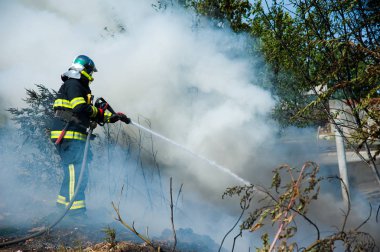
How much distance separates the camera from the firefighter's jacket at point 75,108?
4.11 metres

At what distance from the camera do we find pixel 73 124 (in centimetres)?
423

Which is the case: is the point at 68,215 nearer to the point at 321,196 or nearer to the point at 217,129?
the point at 217,129

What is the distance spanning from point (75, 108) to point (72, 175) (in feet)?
2.75

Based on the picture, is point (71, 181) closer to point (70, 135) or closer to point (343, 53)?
point (70, 135)

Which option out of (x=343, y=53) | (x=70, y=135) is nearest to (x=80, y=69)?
(x=70, y=135)

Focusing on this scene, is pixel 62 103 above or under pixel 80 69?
under

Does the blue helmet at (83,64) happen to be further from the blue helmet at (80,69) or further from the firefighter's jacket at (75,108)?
the firefighter's jacket at (75,108)

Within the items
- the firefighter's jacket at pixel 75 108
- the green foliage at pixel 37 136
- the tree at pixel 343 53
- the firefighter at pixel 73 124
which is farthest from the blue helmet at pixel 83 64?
the tree at pixel 343 53

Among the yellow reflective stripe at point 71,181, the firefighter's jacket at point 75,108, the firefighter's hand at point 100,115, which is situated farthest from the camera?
the firefighter's hand at point 100,115

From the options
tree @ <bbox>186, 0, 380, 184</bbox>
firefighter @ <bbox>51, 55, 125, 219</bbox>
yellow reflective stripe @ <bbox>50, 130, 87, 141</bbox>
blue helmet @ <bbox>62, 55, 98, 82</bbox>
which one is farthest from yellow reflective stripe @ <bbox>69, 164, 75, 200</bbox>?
tree @ <bbox>186, 0, 380, 184</bbox>

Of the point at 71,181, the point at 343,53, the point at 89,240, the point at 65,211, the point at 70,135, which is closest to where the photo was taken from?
the point at 343,53

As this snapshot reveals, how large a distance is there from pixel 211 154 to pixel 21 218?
374cm

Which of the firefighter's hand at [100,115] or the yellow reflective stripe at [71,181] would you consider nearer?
the yellow reflective stripe at [71,181]

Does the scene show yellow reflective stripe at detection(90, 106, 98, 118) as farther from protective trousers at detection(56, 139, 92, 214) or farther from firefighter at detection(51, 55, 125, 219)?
protective trousers at detection(56, 139, 92, 214)
